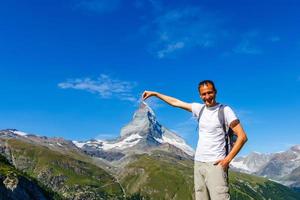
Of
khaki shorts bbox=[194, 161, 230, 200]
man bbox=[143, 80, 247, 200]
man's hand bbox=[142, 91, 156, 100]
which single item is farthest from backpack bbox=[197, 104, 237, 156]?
man's hand bbox=[142, 91, 156, 100]

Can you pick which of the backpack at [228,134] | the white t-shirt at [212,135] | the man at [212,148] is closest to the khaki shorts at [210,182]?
the man at [212,148]

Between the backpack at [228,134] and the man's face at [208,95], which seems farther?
the man's face at [208,95]

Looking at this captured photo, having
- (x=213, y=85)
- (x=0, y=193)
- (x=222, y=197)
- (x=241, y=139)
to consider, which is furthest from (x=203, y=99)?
(x=0, y=193)

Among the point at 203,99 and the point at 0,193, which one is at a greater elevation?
the point at 0,193

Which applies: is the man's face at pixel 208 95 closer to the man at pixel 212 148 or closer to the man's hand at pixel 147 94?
the man at pixel 212 148

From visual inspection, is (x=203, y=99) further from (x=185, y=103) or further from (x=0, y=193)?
(x=0, y=193)

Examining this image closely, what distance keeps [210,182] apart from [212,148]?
0.97 m

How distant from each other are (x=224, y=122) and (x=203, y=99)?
3.37 feet

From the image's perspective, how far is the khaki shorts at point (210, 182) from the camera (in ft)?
44.1

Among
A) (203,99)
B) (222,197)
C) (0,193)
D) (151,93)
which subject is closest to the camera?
(222,197)

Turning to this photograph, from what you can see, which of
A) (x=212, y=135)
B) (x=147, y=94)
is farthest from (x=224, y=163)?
(x=147, y=94)

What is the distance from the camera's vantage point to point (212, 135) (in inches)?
549

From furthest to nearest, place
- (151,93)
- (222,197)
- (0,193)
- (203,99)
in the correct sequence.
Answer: (0,193) < (151,93) < (203,99) < (222,197)

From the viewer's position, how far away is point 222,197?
13.4 metres
